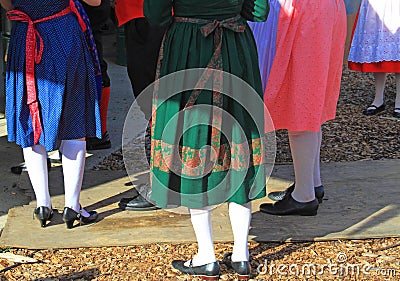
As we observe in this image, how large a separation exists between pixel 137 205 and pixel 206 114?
3.90 feet

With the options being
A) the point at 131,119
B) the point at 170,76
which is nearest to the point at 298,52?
the point at 170,76

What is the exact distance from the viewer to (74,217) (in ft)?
12.9

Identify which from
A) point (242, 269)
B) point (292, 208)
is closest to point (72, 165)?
point (242, 269)

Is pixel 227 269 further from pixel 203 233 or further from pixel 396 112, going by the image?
pixel 396 112

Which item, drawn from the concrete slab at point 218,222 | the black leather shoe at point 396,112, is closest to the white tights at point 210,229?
the concrete slab at point 218,222

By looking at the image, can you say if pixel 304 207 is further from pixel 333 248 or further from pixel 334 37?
pixel 334 37

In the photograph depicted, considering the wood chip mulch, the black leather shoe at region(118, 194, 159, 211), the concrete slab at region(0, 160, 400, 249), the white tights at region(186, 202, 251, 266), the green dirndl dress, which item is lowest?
the wood chip mulch

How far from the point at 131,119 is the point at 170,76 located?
239 cm

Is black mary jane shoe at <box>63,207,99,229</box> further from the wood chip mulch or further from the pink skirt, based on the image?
the pink skirt

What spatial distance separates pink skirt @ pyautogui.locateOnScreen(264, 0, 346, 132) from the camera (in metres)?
3.75

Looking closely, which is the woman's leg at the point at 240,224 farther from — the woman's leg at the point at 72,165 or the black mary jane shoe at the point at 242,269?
the woman's leg at the point at 72,165

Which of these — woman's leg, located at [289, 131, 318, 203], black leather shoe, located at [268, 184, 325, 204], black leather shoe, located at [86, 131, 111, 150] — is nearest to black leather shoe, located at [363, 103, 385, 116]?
black leather shoe, located at [268, 184, 325, 204]

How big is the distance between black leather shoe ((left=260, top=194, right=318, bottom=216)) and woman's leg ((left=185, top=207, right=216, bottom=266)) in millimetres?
845

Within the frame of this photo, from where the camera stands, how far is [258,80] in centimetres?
335
